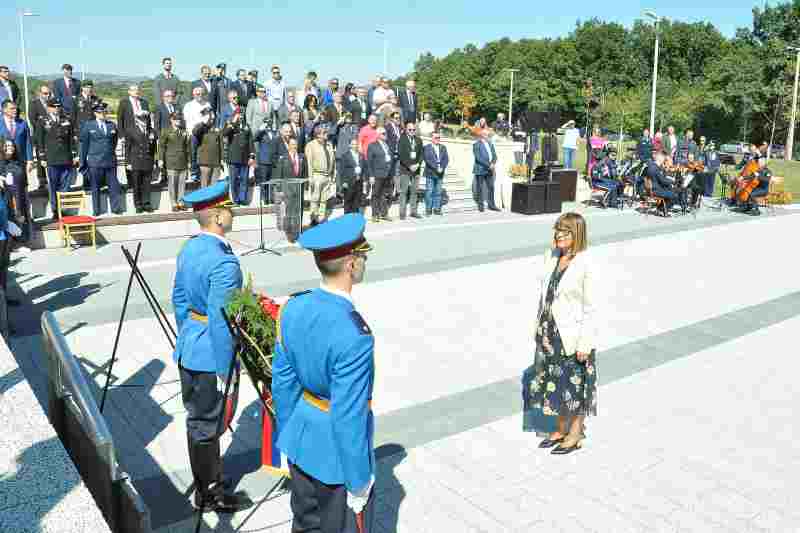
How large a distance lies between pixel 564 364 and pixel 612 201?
53.0 ft

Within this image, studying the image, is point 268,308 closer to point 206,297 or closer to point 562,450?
point 206,297

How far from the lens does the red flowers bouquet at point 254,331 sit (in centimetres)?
432

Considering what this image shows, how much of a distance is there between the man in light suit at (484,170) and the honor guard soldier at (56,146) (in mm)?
9287

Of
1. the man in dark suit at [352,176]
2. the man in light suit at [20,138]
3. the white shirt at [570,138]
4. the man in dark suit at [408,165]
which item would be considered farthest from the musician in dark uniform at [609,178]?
the man in light suit at [20,138]

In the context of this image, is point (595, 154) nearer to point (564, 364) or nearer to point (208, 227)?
point (564, 364)

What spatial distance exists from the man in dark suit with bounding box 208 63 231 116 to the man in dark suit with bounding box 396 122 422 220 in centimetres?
421

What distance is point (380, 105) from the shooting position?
1925 cm

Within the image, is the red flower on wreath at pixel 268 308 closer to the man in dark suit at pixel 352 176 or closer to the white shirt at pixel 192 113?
the white shirt at pixel 192 113

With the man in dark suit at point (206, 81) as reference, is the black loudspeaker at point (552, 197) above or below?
below

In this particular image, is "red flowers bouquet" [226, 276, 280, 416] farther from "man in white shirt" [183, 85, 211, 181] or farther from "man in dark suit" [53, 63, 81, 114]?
"man in dark suit" [53, 63, 81, 114]

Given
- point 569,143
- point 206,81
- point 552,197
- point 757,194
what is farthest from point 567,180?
point 206,81

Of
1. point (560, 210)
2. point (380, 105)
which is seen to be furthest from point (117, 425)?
point (560, 210)

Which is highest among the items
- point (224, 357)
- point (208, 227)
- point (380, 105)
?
point (380, 105)

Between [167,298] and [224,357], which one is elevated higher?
[224,357]
